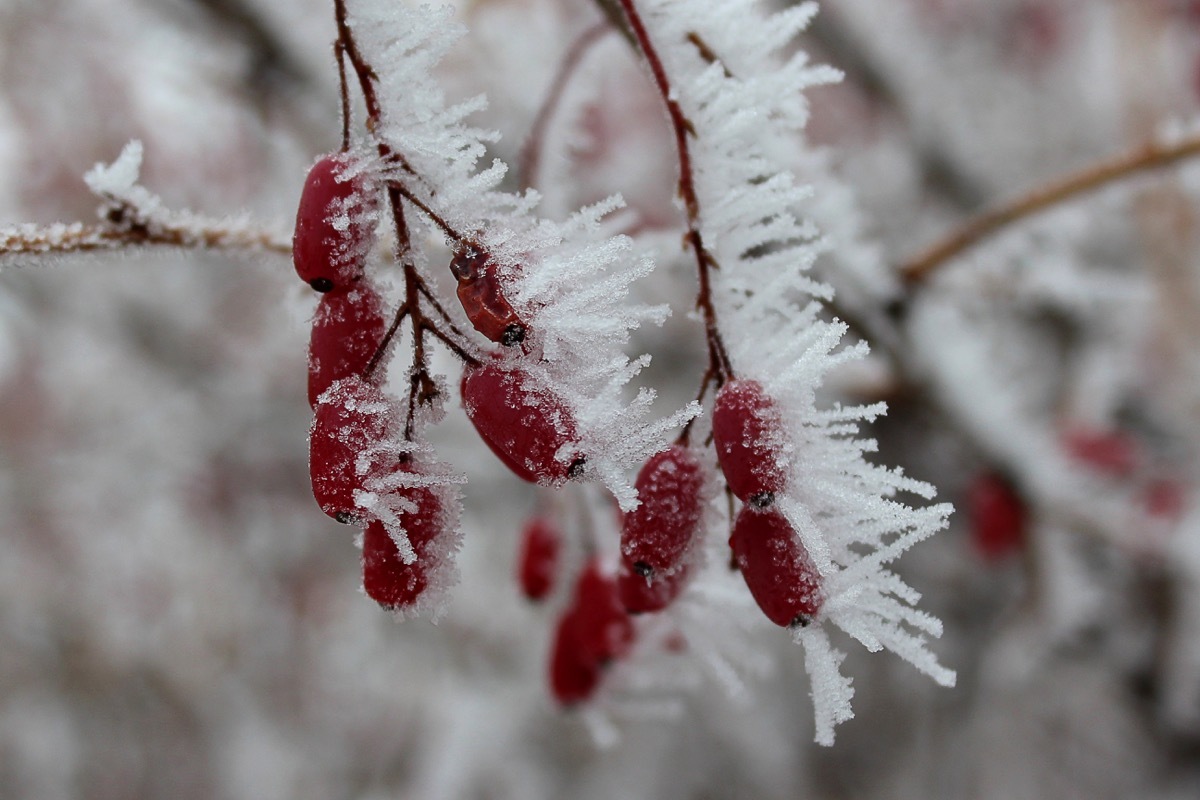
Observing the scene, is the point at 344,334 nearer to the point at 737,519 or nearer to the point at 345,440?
the point at 345,440

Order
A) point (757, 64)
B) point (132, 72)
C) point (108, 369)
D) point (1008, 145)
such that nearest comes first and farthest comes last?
point (757, 64)
point (132, 72)
point (1008, 145)
point (108, 369)

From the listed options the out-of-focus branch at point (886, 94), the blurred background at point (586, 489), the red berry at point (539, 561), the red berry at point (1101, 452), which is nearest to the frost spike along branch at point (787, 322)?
the blurred background at point (586, 489)

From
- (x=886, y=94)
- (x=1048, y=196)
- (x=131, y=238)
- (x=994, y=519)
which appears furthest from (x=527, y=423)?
(x=994, y=519)

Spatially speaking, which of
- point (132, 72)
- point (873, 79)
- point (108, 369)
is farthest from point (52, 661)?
point (873, 79)

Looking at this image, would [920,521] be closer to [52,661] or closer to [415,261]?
[415,261]

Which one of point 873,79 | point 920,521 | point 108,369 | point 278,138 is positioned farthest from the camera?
point 108,369

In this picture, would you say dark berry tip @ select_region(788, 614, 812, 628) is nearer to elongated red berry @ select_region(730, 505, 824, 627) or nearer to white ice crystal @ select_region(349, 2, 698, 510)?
elongated red berry @ select_region(730, 505, 824, 627)

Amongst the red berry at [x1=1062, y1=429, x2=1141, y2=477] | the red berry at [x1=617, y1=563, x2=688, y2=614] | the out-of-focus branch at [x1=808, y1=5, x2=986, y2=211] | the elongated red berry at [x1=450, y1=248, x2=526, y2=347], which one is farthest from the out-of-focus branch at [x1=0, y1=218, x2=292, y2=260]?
the red berry at [x1=1062, y1=429, x2=1141, y2=477]
